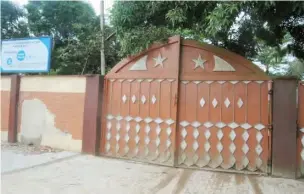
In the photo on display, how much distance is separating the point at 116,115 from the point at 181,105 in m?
1.39

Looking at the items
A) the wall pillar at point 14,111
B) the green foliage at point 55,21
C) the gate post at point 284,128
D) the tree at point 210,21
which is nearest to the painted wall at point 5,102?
the wall pillar at point 14,111

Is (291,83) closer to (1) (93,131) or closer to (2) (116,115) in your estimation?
(2) (116,115)

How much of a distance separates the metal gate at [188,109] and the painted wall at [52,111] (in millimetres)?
685

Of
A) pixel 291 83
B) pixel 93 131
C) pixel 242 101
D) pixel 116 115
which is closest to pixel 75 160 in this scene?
pixel 93 131

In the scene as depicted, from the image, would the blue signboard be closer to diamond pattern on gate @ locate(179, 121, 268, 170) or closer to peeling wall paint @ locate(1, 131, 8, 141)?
peeling wall paint @ locate(1, 131, 8, 141)

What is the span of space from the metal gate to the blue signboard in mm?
2042

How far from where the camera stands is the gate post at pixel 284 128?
4973 millimetres

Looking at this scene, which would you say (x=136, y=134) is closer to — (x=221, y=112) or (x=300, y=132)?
(x=221, y=112)

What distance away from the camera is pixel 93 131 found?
20.7 feet

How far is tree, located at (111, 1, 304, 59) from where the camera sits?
4523mm

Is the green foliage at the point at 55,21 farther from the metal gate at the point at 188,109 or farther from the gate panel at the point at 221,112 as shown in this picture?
the gate panel at the point at 221,112

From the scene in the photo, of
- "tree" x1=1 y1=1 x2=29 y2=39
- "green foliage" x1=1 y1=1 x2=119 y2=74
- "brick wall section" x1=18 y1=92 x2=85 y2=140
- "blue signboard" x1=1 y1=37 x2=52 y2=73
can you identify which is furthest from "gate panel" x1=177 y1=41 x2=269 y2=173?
"tree" x1=1 y1=1 x2=29 y2=39

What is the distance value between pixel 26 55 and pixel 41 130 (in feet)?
6.52

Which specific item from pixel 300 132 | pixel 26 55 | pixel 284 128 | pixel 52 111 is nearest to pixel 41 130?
pixel 52 111
